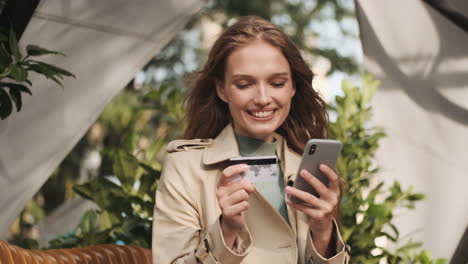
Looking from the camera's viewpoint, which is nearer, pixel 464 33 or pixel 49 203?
pixel 464 33

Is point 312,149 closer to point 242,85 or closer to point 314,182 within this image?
point 314,182

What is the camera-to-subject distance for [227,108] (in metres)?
2.39

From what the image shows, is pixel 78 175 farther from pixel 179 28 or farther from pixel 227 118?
pixel 227 118

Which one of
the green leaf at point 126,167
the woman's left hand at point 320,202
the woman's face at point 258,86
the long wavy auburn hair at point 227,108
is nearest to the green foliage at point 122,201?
the green leaf at point 126,167

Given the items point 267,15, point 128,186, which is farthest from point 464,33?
point 267,15

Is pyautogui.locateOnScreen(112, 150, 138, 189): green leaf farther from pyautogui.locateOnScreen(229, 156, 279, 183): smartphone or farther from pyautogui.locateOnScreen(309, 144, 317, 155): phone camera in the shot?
pyautogui.locateOnScreen(309, 144, 317, 155): phone camera

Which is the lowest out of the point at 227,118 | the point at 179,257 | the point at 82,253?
the point at 82,253

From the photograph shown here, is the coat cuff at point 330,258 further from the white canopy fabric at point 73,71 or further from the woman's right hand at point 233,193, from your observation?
the white canopy fabric at point 73,71

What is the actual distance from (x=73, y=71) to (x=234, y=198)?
2.23 m

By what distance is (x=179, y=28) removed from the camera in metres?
4.27

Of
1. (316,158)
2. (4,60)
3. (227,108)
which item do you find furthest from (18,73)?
(316,158)

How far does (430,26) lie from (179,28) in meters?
1.52

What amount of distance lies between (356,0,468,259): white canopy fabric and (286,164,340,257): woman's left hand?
7.94 feet

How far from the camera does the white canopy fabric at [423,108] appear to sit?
13.8 feet
